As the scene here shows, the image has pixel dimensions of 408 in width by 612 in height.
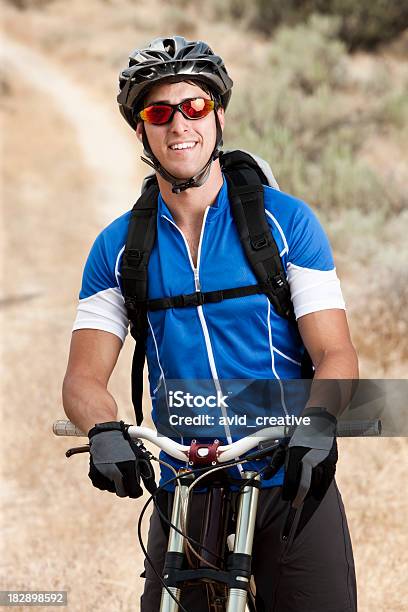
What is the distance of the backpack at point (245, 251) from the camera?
3.32 m

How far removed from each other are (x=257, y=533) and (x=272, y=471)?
20.5 inches

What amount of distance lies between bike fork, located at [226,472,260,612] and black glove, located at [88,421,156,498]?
261 millimetres

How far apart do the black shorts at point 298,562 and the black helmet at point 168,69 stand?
135cm

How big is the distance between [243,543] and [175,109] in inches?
56.0

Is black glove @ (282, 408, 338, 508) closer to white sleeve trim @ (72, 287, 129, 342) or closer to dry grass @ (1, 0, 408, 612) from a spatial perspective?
white sleeve trim @ (72, 287, 129, 342)

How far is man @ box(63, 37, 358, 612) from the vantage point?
3291 millimetres

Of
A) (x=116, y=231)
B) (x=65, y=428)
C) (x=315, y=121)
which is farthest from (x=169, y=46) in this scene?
(x=315, y=121)

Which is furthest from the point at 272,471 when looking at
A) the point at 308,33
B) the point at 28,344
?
the point at 308,33

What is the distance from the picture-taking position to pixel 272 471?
2.90 meters

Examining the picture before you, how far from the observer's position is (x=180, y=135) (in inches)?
136

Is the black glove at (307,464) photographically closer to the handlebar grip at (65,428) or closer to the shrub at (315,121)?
the handlebar grip at (65,428)

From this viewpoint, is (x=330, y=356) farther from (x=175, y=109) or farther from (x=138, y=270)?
(x=175, y=109)

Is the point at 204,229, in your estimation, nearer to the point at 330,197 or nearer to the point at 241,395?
the point at 241,395

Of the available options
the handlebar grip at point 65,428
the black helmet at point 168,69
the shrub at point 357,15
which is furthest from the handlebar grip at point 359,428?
the shrub at point 357,15
